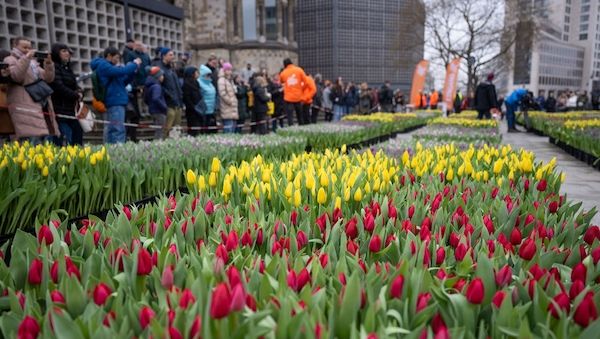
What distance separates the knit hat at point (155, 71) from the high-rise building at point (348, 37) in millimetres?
53441

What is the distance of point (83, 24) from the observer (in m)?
11.8

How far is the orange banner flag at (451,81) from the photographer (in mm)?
26672

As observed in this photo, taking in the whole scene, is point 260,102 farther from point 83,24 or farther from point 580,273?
point 580,273

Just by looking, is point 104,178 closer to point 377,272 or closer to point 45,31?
point 377,272

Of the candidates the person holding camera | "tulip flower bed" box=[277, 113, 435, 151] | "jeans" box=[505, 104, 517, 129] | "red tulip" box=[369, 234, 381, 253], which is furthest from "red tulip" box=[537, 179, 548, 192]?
"jeans" box=[505, 104, 517, 129]

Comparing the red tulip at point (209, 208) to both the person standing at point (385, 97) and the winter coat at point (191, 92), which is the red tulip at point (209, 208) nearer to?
the winter coat at point (191, 92)

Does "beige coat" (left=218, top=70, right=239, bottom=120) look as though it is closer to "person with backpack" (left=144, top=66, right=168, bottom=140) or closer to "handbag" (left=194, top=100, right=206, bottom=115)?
"handbag" (left=194, top=100, right=206, bottom=115)

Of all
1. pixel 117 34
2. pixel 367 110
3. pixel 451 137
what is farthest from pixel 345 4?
pixel 451 137

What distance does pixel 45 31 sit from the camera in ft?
34.6

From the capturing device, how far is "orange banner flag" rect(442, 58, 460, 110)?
2667cm

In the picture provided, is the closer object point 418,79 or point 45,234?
point 45,234

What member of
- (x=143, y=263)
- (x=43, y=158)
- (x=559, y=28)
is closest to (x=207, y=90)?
(x=43, y=158)

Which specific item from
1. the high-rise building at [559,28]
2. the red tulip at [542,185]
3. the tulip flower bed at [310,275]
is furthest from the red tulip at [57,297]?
the high-rise building at [559,28]

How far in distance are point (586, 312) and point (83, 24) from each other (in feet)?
41.6
